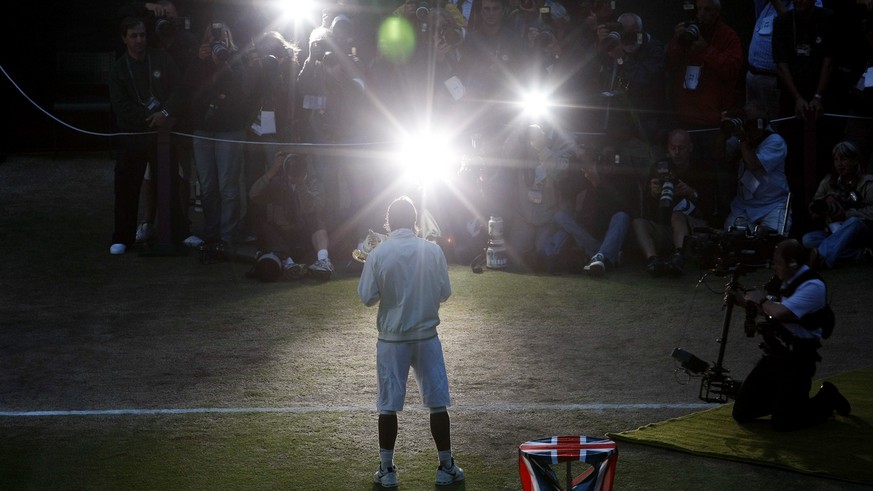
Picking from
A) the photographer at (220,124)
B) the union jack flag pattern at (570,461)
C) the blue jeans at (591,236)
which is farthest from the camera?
the photographer at (220,124)

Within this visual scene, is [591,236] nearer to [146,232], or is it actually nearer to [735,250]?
[735,250]

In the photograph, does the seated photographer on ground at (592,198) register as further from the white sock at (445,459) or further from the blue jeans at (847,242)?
the white sock at (445,459)

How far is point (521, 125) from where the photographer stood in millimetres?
14750

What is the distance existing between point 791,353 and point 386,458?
10.3 feet

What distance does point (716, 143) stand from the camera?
14.6 m

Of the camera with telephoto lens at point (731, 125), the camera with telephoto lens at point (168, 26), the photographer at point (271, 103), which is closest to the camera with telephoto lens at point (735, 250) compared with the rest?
the camera with telephoto lens at point (731, 125)

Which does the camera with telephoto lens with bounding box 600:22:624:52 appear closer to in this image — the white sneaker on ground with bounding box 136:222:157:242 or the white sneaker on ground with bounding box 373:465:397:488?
the white sneaker on ground with bounding box 136:222:157:242

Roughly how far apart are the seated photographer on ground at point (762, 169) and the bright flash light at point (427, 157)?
3.44m

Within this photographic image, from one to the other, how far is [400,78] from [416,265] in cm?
770

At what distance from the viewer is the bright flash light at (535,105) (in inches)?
591

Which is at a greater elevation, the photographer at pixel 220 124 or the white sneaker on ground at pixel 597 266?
the photographer at pixel 220 124

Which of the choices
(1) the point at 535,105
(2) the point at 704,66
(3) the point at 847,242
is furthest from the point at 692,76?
(3) the point at 847,242

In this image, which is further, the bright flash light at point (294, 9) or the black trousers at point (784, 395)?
the bright flash light at point (294, 9)

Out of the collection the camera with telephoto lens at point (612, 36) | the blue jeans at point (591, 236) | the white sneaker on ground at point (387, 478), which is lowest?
the white sneaker on ground at point (387, 478)
